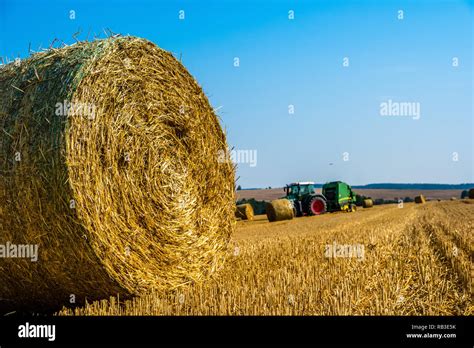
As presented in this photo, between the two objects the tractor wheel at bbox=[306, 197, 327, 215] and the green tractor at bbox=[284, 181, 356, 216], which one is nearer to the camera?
the tractor wheel at bbox=[306, 197, 327, 215]

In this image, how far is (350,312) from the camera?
3820 mm

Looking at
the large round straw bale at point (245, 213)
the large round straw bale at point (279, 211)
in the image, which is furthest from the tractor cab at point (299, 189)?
the large round straw bale at point (279, 211)

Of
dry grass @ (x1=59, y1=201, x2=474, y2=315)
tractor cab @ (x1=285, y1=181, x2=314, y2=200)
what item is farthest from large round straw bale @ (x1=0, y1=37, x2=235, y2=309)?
tractor cab @ (x1=285, y1=181, x2=314, y2=200)

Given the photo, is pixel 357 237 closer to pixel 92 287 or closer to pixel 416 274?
pixel 416 274

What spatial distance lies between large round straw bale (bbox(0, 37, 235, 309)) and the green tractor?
56.7ft

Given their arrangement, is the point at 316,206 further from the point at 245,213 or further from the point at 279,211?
the point at 279,211

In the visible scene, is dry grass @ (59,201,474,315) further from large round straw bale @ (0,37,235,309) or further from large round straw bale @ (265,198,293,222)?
large round straw bale @ (265,198,293,222)

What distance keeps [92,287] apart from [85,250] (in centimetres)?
45

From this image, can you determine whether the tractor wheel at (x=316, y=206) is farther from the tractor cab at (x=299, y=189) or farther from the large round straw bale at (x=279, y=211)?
the large round straw bale at (x=279, y=211)

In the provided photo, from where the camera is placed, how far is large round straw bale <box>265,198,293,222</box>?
20219 millimetres

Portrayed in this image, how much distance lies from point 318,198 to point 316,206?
0.38m

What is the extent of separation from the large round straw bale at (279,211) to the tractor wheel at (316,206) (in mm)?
2481

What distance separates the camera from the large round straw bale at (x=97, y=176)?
4500mm
